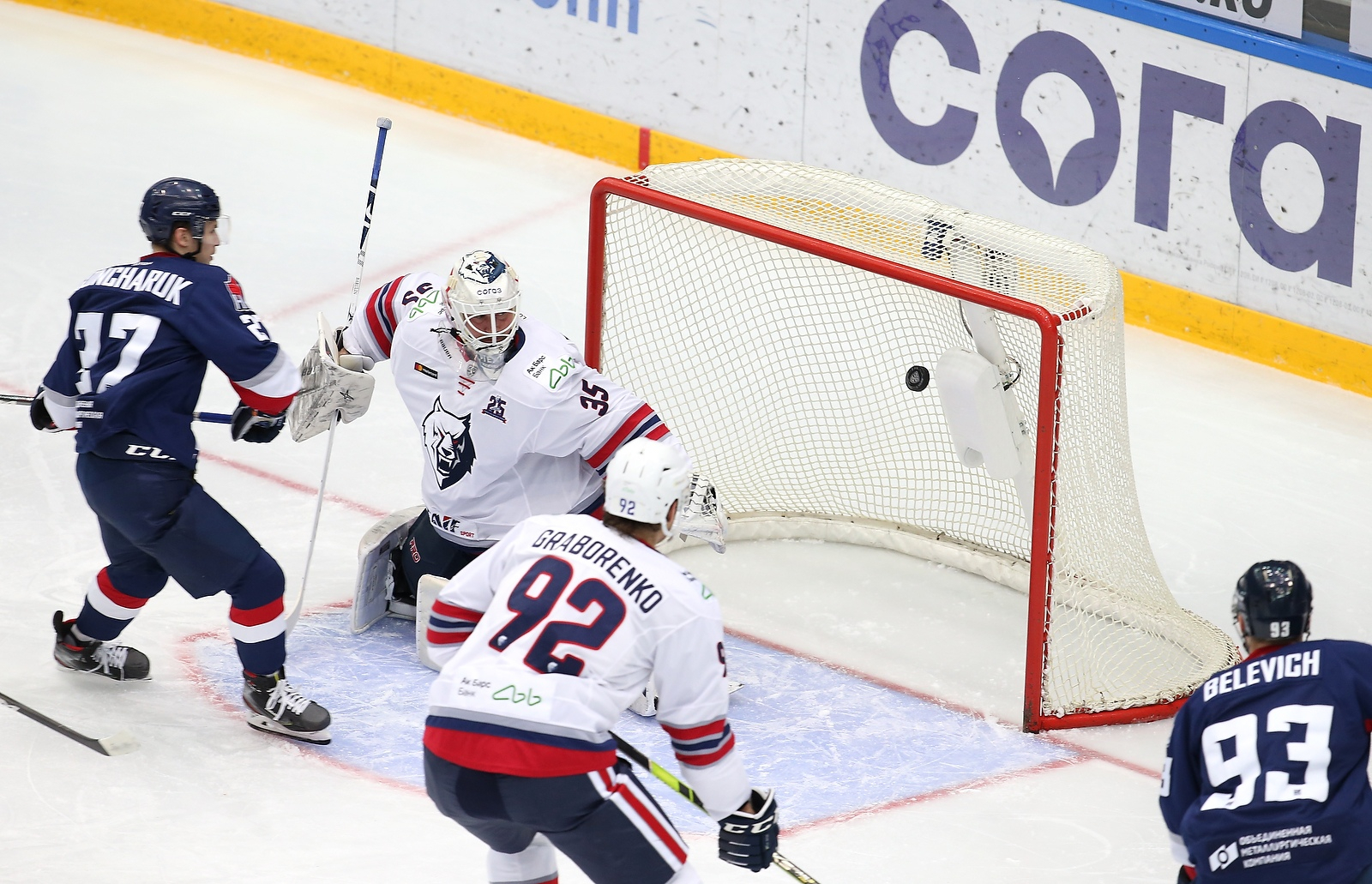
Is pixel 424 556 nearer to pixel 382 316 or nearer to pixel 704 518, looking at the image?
pixel 382 316

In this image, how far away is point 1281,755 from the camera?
2.89 metres

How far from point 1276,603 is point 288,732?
7.22ft

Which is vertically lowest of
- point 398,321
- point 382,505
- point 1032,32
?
point 382,505

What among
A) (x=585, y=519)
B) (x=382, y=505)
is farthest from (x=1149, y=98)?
(x=585, y=519)

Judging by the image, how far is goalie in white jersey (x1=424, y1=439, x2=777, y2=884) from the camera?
9.65 feet

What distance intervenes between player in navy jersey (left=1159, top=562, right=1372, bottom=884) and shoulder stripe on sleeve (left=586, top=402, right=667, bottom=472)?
170cm

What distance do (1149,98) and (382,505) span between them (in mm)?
2835

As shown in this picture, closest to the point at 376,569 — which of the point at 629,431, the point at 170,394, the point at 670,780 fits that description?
the point at 629,431

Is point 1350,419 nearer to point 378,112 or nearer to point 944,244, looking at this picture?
point 944,244

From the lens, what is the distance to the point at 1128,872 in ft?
12.9

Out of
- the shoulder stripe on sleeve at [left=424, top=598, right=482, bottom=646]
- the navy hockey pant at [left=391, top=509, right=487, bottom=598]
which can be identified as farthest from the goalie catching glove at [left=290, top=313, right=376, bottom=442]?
the shoulder stripe on sleeve at [left=424, top=598, right=482, bottom=646]

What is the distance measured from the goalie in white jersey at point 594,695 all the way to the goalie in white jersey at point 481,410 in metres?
1.22

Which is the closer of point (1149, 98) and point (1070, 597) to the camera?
point (1070, 597)

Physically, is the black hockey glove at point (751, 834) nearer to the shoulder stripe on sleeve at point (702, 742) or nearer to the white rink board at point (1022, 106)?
the shoulder stripe on sleeve at point (702, 742)
